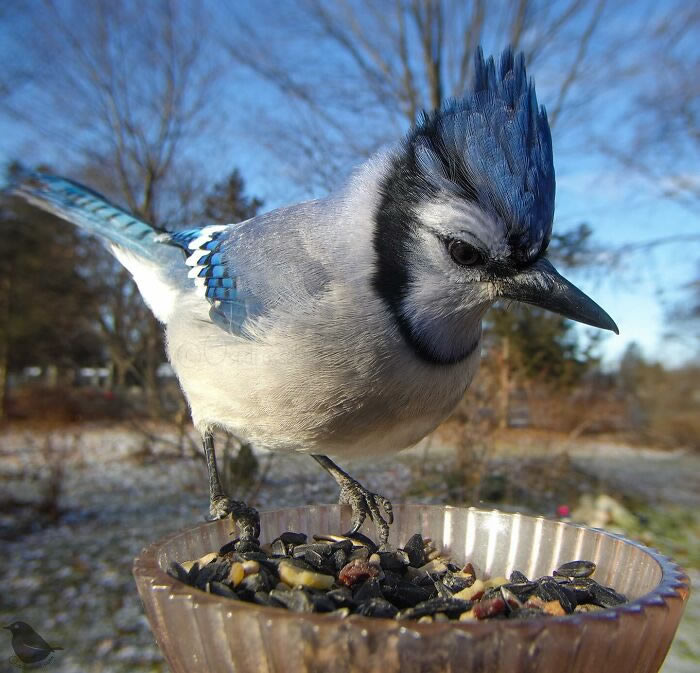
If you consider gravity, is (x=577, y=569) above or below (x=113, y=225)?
below

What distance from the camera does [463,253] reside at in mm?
1170

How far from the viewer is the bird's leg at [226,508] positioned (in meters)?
1.22

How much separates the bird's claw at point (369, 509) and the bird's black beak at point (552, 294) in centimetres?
53

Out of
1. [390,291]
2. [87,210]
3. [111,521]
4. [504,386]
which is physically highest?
[87,210]

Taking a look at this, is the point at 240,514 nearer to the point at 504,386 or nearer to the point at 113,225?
the point at 113,225

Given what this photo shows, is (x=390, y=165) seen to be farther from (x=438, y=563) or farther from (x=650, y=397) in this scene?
(x=650, y=397)

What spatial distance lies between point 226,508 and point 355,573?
0.47 m

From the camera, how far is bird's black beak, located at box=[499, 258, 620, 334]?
3.78 ft

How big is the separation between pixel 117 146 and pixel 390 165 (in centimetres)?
513

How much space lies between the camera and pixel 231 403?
1.34 m

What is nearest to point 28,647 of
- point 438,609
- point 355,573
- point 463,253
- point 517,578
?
point 355,573

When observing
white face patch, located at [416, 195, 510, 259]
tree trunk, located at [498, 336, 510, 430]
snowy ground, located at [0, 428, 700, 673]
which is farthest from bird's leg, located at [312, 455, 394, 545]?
tree trunk, located at [498, 336, 510, 430]

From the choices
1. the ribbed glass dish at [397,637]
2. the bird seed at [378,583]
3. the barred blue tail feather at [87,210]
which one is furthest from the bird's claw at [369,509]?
the barred blue tail feather at [87,210]

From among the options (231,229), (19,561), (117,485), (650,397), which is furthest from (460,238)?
(650,397)
